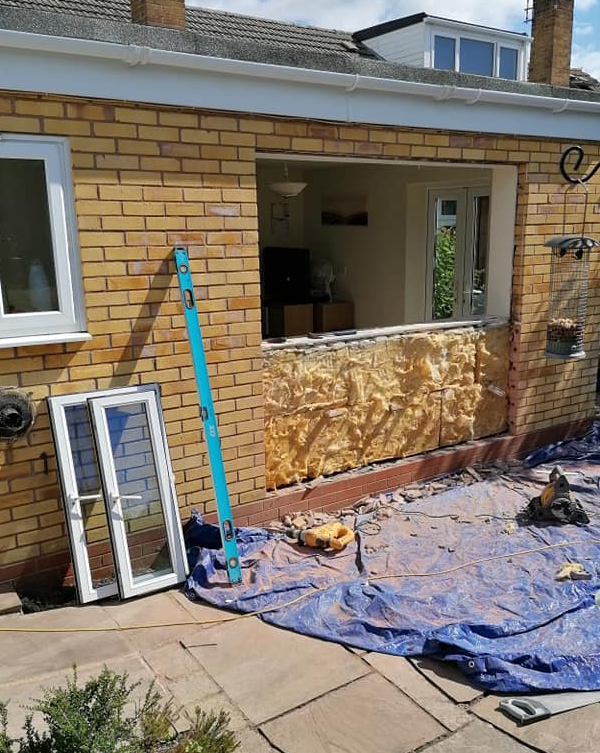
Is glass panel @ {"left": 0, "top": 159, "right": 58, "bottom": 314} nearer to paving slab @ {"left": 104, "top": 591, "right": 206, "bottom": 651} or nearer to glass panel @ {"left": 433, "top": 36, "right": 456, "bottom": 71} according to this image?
paving slab @ {"left": 104, "top": 591, "right": 206, "bottom": 651}

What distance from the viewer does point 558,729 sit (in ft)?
10.4

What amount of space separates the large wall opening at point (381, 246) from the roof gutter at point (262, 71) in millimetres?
872

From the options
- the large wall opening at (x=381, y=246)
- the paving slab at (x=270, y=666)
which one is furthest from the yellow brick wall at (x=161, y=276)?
the large wall opening at (x=381, y=246)

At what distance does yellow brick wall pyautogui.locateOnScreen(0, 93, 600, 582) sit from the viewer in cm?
416

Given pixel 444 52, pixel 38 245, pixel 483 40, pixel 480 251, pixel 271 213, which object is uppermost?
pixel 483 40

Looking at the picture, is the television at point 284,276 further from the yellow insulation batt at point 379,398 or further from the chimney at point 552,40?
the chimney at point 552,40

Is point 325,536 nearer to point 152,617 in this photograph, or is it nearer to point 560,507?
point 152,617

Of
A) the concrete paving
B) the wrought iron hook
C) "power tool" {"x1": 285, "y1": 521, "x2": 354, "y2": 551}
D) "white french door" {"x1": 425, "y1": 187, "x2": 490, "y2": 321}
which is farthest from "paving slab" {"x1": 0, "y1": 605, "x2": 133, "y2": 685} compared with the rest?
the wrought iron hook

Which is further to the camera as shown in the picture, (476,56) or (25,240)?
(476,56)

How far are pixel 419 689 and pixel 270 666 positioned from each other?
0.80m

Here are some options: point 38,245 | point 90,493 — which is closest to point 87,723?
point 90,493

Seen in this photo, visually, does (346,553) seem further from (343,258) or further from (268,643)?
(343,258)

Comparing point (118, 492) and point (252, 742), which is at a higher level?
point (118, 492)

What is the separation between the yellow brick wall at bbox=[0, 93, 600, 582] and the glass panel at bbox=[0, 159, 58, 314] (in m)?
0.21
